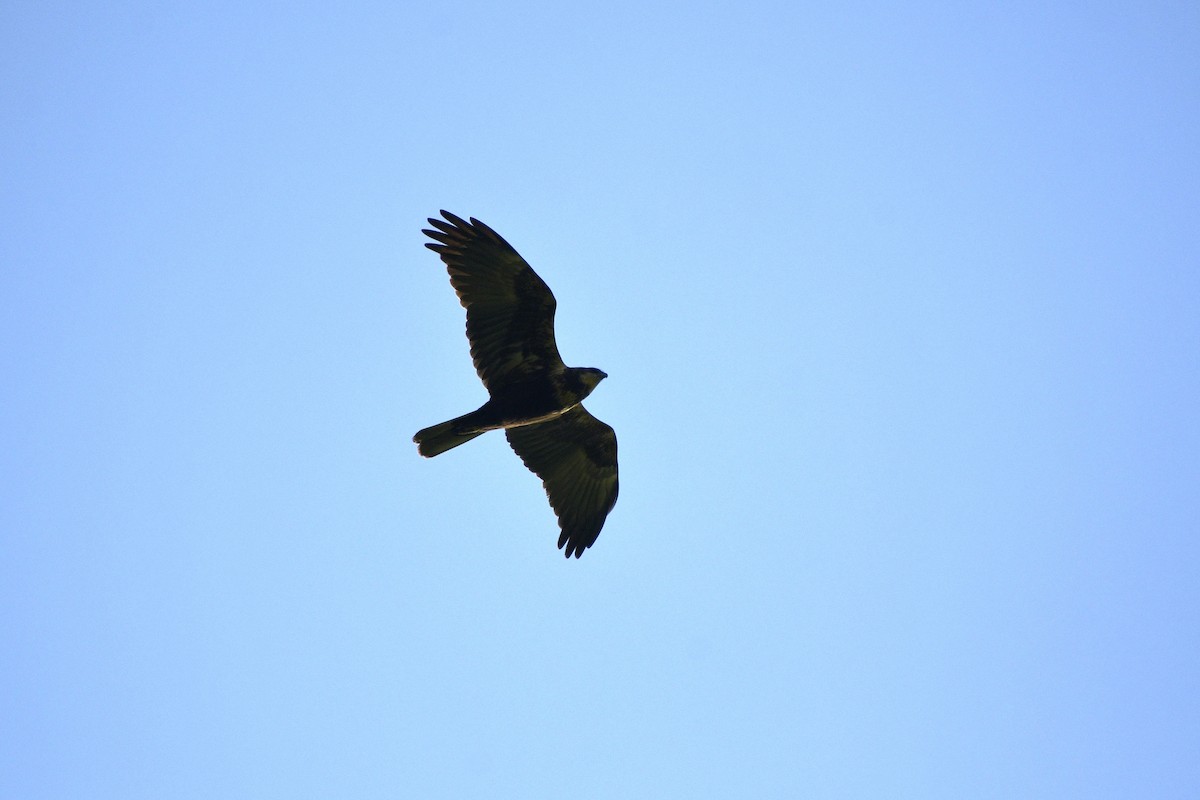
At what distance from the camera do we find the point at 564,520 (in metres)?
14.4

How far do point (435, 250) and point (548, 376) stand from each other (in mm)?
2007

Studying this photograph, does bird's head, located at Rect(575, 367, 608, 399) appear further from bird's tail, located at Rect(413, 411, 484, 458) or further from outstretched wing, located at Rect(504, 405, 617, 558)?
bird's tail, located at Rect(413, 411, 484, 458)

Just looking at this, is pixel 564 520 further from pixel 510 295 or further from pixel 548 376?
pixel 510 295

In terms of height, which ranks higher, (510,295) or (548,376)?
(510,295)

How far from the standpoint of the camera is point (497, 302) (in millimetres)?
13094

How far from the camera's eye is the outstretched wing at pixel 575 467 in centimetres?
1434

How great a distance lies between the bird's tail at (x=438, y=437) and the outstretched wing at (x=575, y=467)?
1.56 meters

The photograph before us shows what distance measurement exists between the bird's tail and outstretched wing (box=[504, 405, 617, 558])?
156 centimetres

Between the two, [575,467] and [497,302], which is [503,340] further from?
[575,467]

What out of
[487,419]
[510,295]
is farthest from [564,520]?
[510,295]

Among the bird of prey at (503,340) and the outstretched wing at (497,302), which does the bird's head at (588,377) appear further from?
the outstretched wing at (497,302)

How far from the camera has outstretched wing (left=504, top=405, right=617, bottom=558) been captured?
47.1ft

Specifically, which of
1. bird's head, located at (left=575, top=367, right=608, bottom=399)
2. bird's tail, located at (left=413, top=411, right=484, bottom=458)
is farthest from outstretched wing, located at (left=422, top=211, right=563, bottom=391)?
bird's tail, located at (left=413, top=411, right=484, bottom=458)

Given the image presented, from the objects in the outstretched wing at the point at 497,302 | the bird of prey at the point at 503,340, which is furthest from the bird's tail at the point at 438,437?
the outstretched wing at the point at 497,302
